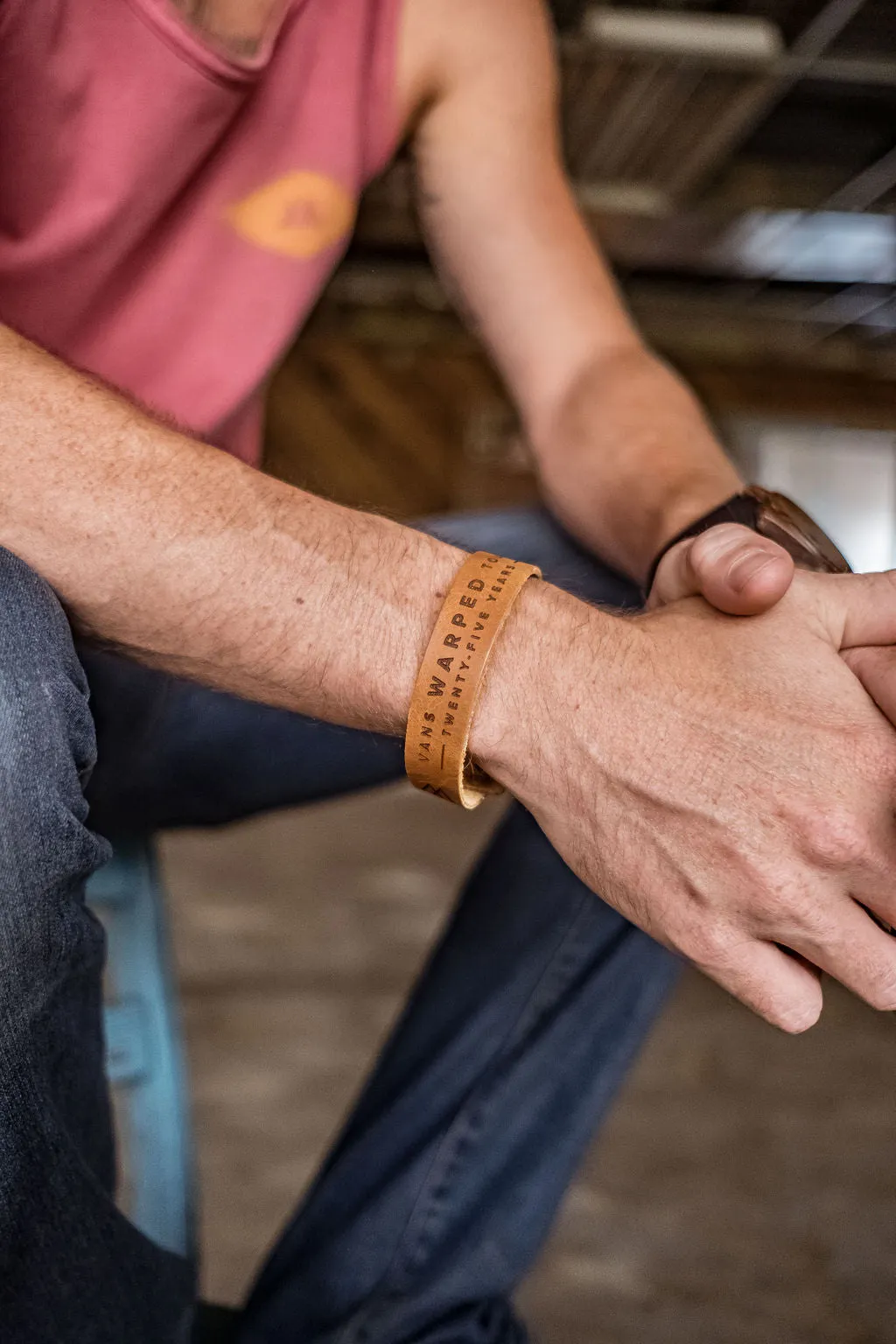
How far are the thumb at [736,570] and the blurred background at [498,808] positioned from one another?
0.61 ft

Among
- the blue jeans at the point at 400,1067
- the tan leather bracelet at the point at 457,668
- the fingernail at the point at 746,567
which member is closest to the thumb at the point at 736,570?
the fingernail at the point at 746,567

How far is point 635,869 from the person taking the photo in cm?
57

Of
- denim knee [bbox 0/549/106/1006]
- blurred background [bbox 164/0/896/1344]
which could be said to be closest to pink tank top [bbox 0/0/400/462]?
blurred background [bbox 164/0/896/1344]

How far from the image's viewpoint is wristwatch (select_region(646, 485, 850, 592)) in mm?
677

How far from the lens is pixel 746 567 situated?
578mm

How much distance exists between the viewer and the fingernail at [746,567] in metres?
0.57

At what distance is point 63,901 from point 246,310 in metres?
0.57

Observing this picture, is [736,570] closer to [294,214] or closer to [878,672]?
[878,672]

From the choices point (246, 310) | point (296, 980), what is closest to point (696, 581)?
point (246, 310)

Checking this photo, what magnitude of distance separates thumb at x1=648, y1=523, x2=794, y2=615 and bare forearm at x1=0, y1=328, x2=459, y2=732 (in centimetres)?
14

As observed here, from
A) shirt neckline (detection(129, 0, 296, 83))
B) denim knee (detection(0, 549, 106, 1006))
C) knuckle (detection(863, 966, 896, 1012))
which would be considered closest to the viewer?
denim knee (detection(0, 549, 106, 1006))

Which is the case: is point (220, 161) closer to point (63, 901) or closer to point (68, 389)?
point (68, 389)

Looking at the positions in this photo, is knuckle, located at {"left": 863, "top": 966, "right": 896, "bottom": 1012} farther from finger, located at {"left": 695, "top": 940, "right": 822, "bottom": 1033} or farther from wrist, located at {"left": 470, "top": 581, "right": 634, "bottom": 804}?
wrist, located at {"left": 470, "top": 581, "right": 634, "bottom": 804}

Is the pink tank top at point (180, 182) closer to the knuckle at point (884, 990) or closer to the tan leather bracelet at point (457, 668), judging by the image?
the tan leather bracelet at point (457, 668)
